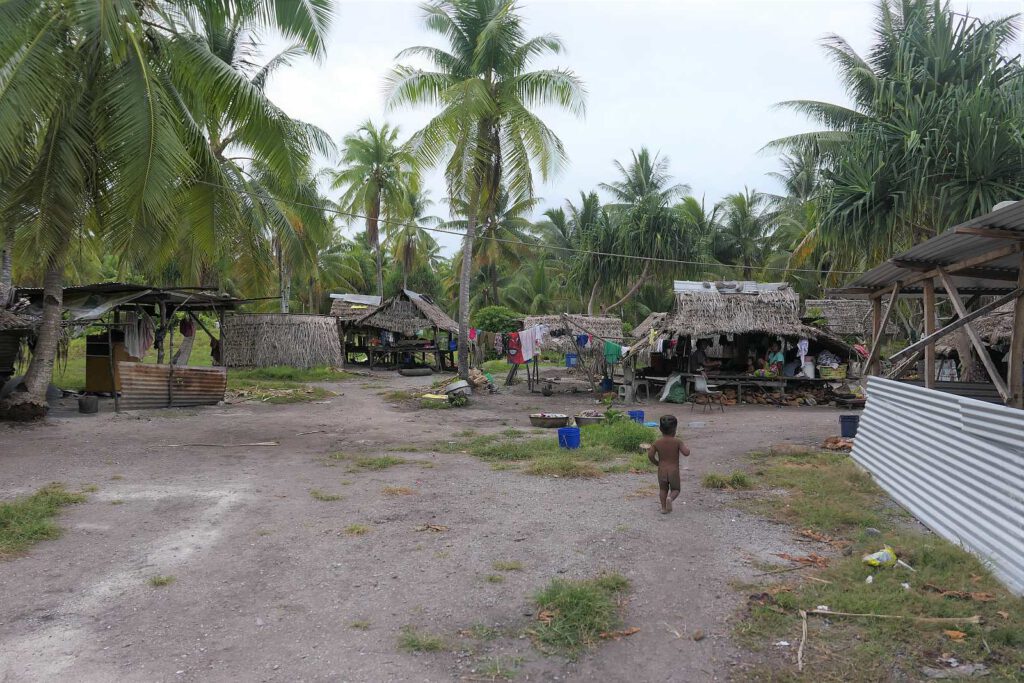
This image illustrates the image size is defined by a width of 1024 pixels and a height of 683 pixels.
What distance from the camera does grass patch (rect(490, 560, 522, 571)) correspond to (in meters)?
4.92

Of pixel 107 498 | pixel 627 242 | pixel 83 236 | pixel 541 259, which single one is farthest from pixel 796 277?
pixel 107 498

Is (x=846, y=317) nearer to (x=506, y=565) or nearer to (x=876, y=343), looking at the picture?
(x=876, y=343)

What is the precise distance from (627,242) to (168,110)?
67.1 ft

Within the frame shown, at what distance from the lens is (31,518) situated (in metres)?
5.75

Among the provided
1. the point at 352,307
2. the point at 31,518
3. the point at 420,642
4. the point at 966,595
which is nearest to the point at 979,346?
the point at 966,595

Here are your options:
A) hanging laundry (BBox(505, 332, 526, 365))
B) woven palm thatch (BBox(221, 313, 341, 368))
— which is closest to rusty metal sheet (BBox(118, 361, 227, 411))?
hanging laundry (BBox(505, 332, 526, 365))

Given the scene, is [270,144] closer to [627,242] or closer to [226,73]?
[226,73]

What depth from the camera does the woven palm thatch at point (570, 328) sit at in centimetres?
1903

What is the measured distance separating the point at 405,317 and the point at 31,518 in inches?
903

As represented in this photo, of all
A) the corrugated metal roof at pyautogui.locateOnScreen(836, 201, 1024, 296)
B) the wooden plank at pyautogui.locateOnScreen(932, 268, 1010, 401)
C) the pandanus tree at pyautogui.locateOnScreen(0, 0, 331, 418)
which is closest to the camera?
the corrugated metal roof at pyautogui.locateOnScreen(836, 201, 1024, 296)

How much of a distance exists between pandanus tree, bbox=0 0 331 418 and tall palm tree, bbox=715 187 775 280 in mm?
26531

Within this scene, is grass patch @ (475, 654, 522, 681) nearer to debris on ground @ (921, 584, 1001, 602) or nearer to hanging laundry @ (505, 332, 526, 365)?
debris on ground @ (921, 584, 1001, 602)

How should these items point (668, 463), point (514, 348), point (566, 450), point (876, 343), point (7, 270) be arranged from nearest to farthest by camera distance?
point (668, 463) → point (876, 343) → point (566, 450) → point (7, 270) → point (514, 348)

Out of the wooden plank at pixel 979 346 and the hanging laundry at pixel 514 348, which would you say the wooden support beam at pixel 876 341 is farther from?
the hanging laundry at pixel 514 348
